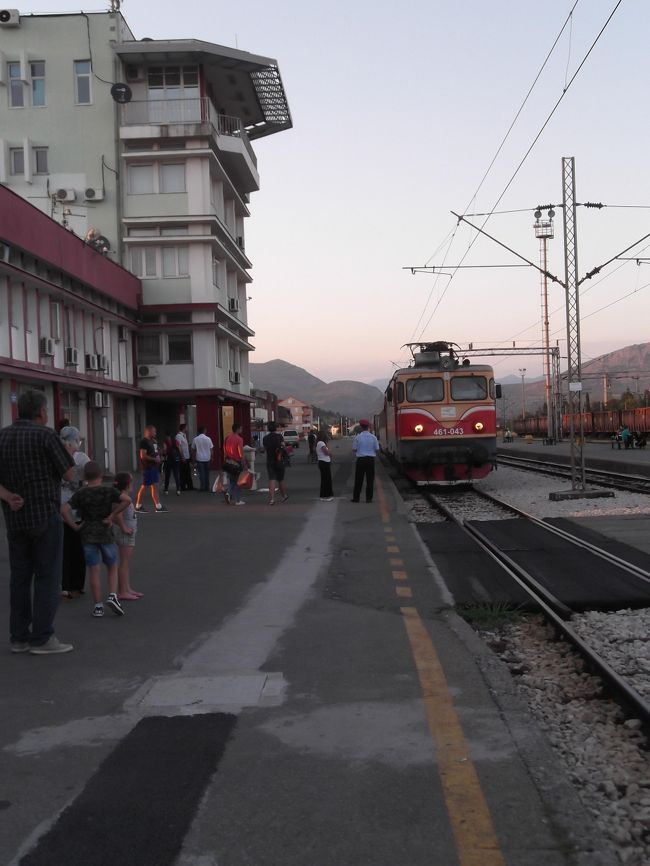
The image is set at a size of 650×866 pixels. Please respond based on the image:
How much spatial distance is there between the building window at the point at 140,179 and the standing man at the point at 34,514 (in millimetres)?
31648

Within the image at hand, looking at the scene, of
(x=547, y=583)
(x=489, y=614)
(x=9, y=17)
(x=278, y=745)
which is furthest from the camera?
(x=9, y=17)

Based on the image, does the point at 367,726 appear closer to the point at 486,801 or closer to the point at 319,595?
the point at 486,801

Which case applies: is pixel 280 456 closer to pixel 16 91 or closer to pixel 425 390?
pixel 425 390

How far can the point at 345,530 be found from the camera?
14.8 meters

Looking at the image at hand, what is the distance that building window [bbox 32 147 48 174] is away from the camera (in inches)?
1426

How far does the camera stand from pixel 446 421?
72.9ft

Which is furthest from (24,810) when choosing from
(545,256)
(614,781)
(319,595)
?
(545,256)

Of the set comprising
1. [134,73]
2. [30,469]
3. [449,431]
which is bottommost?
[30,469]

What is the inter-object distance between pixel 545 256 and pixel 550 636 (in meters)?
62.3

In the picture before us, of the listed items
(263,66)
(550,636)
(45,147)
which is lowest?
(550,636)

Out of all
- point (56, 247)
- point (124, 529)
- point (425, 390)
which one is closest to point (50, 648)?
point (124, 529)

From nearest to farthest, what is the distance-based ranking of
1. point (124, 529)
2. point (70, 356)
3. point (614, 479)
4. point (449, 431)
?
point (124, 529) < point (449, 431) < point (70, 356) < point (614, 479)

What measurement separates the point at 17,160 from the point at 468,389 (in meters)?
22.9

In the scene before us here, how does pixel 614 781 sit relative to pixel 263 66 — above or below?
below
